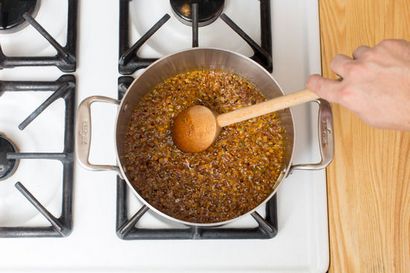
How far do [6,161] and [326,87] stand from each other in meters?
0.46

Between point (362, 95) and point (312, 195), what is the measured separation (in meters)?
0.21

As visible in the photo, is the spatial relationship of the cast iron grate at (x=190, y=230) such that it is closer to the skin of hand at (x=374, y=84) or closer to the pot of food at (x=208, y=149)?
the pot of food at (x=208, y=149)

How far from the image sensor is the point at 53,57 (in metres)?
0.76

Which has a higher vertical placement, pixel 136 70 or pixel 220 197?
pixel 136 70

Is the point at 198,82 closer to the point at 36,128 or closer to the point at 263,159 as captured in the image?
the point at 263,159

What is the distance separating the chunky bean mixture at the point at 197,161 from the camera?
71 centimetres

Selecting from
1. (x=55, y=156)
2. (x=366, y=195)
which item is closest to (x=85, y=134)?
(x=55, y=156)

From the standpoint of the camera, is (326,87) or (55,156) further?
(55,156)

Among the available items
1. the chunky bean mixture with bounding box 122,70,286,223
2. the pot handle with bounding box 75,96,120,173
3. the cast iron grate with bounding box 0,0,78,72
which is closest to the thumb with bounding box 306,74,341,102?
the chunky bean mixture with bounding box 122,70,286,223

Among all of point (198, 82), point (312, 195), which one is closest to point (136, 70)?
point (198, 82)

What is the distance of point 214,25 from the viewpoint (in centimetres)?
79

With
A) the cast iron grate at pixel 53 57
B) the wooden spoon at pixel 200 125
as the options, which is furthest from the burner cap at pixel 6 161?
the wooden spoon at pixel 200 125

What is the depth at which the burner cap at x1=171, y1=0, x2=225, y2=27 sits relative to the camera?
0.77 m

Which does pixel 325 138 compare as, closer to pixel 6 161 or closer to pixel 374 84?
pixel 374 84
